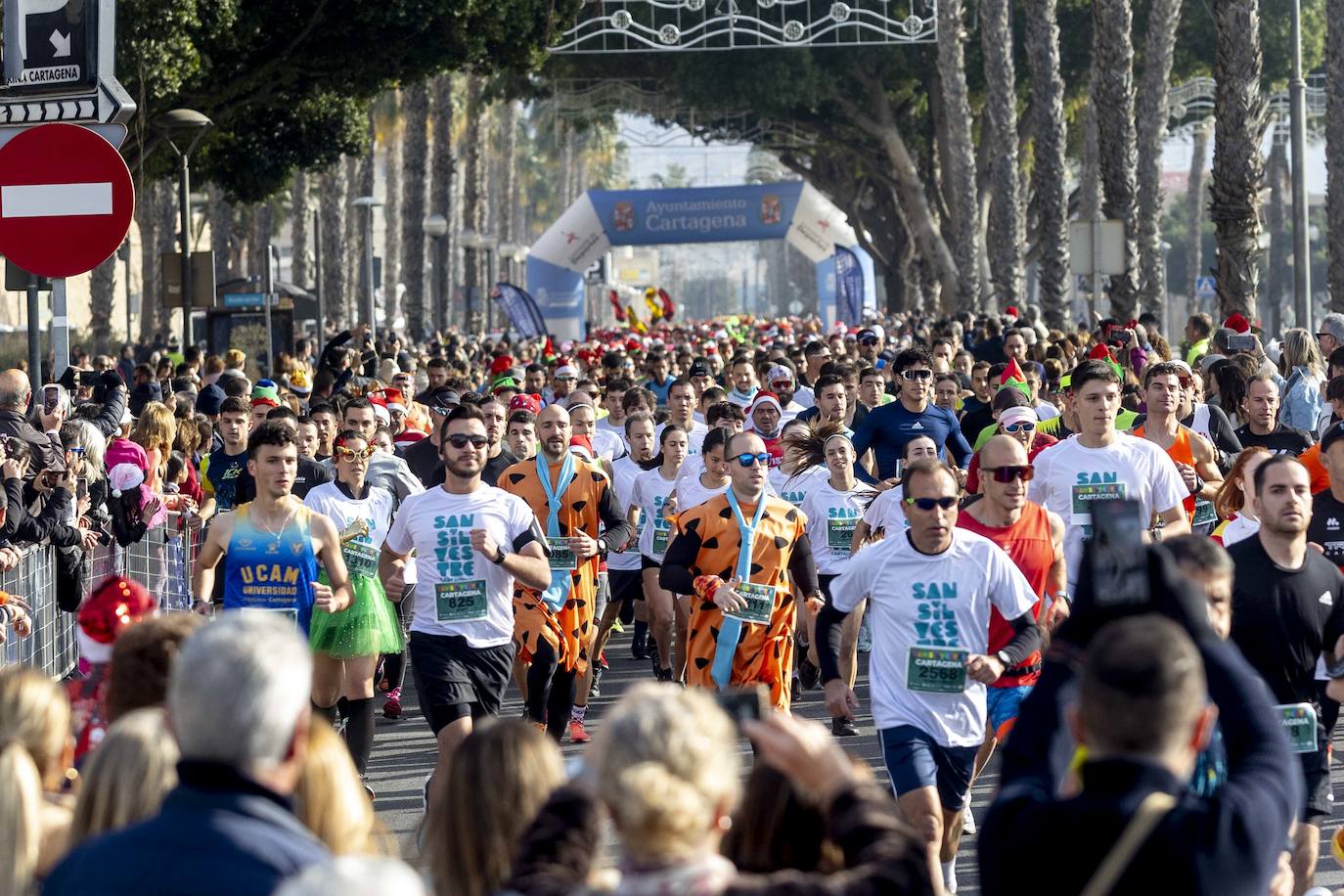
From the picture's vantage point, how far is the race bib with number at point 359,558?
9906mm

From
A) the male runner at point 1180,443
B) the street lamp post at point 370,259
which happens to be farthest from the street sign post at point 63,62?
the street lamp post at point 370,259

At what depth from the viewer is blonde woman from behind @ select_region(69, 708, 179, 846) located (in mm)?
4004

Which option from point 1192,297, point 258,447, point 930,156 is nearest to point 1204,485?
point 258,447

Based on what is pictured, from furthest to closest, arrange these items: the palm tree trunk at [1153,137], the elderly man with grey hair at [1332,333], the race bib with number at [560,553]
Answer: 1. the palm tree trunk at [1153,137]
2. the elderly man with grey hair at [1332,333]
3. the race bib with number at [560,553]

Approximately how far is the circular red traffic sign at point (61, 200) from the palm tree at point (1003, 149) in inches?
1114

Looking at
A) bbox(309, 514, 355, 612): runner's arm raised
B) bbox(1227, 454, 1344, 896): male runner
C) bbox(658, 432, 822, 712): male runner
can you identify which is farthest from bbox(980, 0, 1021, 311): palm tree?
bbox(1227, 454, 1344, 896): male runner

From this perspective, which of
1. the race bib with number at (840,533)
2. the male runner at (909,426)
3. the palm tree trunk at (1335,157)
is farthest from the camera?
the palm tree trunk at (1335,157)

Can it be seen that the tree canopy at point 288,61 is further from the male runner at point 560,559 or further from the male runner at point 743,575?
the male runner at point 743,575

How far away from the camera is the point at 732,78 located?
5025cm

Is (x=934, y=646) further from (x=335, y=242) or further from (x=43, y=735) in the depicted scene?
(x=335, y=242)

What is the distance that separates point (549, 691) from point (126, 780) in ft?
21.8

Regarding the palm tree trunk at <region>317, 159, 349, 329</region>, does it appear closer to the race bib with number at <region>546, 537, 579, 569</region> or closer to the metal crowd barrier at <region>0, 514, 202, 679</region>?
the metal crowd barrier at <region>0, 514, 202, 679</region>

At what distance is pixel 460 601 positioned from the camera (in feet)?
30.0

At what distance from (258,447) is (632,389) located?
6.86 meters
